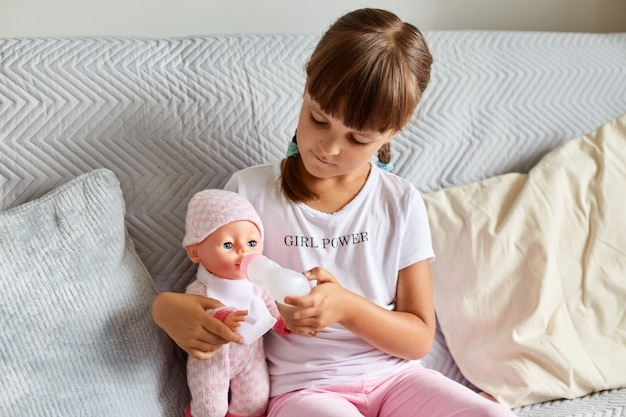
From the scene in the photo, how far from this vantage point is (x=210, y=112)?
4.71 feet

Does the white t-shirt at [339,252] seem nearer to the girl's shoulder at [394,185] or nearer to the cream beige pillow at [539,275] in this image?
the girl's shoulder at [394,185]

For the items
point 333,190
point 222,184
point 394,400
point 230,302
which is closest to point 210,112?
point 222,184

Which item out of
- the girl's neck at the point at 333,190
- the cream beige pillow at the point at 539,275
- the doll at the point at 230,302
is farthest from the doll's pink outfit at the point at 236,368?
the cream beige pillow at the point at 539,275

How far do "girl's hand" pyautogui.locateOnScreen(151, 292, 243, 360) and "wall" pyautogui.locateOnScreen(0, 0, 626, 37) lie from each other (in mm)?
690

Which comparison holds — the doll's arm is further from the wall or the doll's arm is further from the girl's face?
the wall

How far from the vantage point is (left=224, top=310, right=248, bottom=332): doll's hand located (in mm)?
1097

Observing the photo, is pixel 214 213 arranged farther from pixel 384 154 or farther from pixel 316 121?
pixel 384 154

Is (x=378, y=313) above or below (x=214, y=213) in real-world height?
below

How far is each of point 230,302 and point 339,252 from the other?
214 millimetres

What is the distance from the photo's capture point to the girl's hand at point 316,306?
1.07 m

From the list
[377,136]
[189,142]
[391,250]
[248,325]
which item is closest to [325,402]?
[248,325]

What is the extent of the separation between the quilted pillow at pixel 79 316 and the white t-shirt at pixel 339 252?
21 cm

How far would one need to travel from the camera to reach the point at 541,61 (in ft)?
5.55

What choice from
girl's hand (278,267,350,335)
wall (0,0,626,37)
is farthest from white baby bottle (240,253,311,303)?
wall (0,0,626,37)
